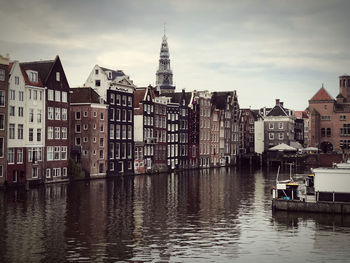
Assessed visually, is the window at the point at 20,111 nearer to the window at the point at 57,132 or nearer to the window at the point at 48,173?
the window at the point at 57,132

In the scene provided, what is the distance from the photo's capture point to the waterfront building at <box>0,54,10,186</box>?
248 feet

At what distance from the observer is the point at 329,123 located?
19325 centimetres

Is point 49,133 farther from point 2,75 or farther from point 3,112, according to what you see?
point 2,75

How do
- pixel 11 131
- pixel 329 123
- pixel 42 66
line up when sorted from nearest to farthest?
pixel 11 131, pixel 42 66, pixel 329 123

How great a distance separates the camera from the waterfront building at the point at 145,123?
113 meters

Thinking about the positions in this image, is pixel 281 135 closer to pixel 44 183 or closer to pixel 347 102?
pixel 347 102

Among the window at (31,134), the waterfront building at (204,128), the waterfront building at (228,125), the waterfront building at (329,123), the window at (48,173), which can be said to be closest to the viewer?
the window at (31,134)

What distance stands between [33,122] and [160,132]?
144 feet

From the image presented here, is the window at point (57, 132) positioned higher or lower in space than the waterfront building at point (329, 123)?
lower

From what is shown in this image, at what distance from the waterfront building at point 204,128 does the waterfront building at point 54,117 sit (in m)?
56.9

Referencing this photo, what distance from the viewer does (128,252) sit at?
36844 millimetres

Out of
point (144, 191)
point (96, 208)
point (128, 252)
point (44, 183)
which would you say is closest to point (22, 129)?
point (44, 183)

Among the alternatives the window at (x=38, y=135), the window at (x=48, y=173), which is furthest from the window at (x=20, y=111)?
the window at (x=48, y=173)

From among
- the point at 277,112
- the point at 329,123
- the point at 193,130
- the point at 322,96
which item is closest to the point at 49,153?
the point at 193,130
